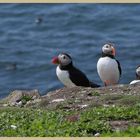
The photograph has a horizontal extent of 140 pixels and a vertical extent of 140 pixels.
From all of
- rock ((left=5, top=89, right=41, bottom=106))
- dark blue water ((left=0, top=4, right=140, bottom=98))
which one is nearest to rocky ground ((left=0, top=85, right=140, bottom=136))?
rock ((left=5, top=89, right=41, bottom=106))

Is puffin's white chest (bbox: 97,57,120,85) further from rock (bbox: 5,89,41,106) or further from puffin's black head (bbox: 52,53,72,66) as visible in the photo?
rock (bbox: 5,89,41,106)

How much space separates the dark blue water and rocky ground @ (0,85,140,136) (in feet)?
46.3

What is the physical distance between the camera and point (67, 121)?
12.0 metres

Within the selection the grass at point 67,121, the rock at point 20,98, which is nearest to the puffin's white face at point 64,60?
the rock at point 20,98

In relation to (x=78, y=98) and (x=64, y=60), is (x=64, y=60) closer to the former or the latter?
(x=64, y=60)

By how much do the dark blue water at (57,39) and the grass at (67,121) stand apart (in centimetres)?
1664

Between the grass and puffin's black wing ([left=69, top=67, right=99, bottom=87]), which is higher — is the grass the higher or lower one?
the higher one

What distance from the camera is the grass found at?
11344 mm

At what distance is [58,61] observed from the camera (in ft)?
63.4

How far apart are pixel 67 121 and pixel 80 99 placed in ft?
6.65

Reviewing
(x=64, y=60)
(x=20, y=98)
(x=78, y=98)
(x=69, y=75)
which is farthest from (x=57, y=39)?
(x=78, y=98)

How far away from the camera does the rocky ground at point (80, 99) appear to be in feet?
43.4

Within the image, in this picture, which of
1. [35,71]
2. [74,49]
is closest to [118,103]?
[35,71]

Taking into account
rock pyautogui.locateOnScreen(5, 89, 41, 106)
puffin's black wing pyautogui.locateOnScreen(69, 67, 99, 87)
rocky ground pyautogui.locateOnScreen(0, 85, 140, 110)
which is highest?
rocky ground pyautogui.locateOnScreen(0, 85, 140, 110)
